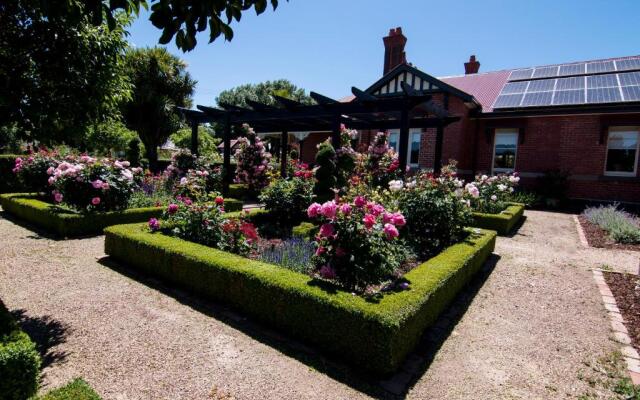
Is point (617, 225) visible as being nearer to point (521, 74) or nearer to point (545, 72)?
point (545, 72)

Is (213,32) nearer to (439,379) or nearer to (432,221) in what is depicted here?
(439,379)

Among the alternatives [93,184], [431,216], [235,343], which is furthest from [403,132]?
[93,184]

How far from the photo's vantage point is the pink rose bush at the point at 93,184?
761 cm

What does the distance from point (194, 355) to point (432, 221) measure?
171 inches

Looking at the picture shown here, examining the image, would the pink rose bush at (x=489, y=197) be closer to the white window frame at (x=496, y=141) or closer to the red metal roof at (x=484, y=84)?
the white window frame at (x=496, y=141)

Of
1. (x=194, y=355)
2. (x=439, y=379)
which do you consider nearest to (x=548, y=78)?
(x=439, y=379)

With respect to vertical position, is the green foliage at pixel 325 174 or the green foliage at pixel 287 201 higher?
the green foliage at pixel 325 174

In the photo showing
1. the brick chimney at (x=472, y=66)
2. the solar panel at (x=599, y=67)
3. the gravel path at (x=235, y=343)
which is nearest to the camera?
the gravel path at (x=235, y=343)

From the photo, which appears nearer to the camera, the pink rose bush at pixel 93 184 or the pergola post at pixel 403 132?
the pink rose bush at pixel 93 184

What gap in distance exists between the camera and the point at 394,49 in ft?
80.2

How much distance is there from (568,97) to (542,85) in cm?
227

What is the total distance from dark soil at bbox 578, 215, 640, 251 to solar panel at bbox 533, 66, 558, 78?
31.3ft

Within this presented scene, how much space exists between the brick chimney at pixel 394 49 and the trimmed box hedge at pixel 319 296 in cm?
2156

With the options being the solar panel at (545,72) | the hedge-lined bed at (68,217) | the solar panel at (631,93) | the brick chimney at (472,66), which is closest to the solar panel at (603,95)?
the solar panel at (631,93)
